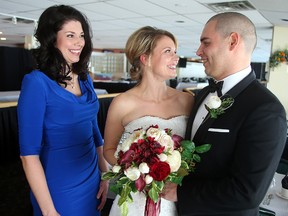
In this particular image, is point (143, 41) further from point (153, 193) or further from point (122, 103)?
point (153, 193)

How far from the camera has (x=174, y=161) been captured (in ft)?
3.64

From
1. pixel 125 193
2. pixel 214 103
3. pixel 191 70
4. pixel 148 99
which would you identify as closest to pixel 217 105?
pixel 214 103

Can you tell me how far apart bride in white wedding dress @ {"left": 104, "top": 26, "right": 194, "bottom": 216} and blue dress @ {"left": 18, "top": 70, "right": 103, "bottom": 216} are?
0.56ft

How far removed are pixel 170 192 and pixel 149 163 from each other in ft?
0.97

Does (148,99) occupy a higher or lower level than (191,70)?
higher

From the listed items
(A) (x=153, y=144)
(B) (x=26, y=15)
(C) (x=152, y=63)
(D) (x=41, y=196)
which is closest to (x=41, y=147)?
(D) (x=41, y=196)

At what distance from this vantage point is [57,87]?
1.52m

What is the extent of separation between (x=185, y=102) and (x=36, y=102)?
1.05 m

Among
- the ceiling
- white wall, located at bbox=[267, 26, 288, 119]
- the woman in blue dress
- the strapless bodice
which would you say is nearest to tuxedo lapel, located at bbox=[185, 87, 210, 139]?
the strapless bodice

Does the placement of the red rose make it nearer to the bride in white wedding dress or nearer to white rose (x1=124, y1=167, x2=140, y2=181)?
white rose (x1=124, y1=167, x2=140, y2=181)

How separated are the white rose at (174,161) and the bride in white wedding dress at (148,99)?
663mm

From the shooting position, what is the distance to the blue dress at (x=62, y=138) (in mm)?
1412

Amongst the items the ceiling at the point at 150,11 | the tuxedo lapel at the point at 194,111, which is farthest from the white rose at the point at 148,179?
the ceiling at the point at 150,11

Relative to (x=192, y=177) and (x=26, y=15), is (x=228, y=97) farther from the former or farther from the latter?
(x=26, y=15)
